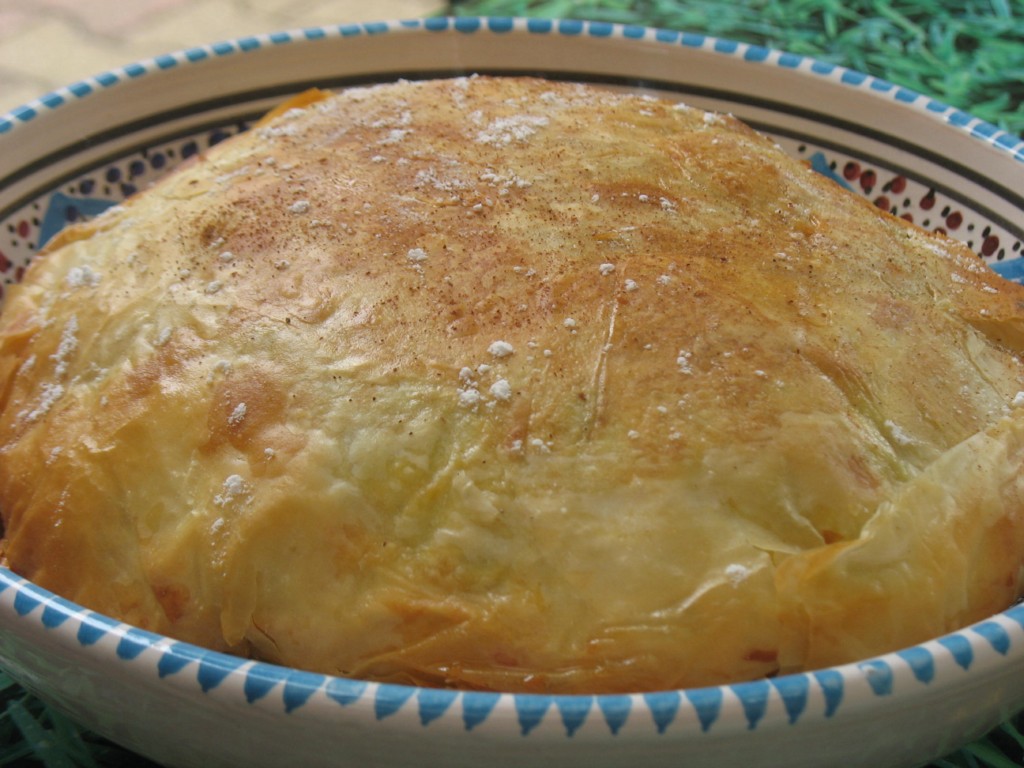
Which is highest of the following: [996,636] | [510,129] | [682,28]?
[510,129]

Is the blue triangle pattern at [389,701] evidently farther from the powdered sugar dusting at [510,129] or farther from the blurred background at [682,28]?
the blurred background at [682,28]

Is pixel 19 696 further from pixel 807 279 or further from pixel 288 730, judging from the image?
pixel 807 279

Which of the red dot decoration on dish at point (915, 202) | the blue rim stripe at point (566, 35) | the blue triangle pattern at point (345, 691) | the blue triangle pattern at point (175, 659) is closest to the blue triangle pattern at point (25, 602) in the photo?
the blue triangle pattern at point (175, 659)

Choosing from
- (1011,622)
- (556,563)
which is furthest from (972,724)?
(556,563)

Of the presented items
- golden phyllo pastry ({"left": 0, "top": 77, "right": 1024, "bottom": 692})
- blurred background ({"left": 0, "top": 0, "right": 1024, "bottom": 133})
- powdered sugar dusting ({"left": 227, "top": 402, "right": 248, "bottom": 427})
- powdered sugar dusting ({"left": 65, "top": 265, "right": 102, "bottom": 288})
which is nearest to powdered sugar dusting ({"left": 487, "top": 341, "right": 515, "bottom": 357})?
golden phyllo pastry ({"left": 0, "top": 77, "right": 1024, "bottom": 692})

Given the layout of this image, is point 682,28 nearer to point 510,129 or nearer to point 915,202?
point 915,202

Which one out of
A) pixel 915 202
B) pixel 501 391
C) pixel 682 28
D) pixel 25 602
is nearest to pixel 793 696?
pixel 501 391
